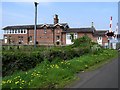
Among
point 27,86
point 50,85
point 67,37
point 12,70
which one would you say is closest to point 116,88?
point 50,85

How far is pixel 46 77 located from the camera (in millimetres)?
12242

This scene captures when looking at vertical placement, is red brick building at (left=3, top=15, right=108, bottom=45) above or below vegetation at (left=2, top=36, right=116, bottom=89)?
above

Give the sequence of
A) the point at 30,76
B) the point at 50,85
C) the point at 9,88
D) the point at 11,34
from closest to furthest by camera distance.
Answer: the point at 9,88 < the point at 50,85 < the point at 30,76 < the point at 11,34

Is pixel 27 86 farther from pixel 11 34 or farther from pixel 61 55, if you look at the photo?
pixel 11 34

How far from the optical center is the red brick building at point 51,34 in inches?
3305

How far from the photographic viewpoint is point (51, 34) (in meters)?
84.8

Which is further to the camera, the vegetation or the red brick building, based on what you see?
the red brick building

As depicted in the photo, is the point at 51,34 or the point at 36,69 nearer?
the point at 36,69

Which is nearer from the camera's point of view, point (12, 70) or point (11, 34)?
point (12, 70)

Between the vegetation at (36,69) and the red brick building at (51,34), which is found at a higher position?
the red brick building at (51,34)

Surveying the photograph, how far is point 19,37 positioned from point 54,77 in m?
76.7

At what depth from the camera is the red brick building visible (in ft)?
275

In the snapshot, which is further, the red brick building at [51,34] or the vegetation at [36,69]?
the red brick building at [51,34]

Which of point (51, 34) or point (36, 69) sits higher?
point (51, 34)
